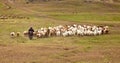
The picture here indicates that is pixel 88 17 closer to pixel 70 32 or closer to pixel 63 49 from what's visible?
pixel 70 32

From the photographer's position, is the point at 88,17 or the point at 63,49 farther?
the point at 88,17

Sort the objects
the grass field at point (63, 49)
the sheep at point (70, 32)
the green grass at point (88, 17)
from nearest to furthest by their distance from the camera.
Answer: the grass field at point (63, 49), the sheep at point (70, 32), the green grass at point (88, 17)

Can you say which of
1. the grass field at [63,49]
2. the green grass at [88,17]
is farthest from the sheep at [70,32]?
the green grass at [88,17]

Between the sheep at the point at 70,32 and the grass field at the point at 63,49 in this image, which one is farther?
the sheep at the point at 70,32

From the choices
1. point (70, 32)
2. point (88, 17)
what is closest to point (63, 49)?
point (70, 32)

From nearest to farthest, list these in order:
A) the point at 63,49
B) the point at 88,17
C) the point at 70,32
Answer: the point at 63,49, the point at 70,32, the point at 88,17

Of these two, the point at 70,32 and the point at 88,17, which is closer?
the point at 70,32

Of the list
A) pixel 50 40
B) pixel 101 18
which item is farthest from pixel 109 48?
pixel 101 18

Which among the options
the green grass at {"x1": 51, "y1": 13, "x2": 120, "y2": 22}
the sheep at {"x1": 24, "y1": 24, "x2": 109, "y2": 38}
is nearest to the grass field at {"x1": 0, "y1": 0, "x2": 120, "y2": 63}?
the sheep at {"x1": 24, "y1": 24, "x2": 109, "y2": 38}

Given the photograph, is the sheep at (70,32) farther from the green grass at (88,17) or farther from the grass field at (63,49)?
the green grass at (88,17)

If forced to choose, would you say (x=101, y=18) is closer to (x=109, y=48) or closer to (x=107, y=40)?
(x=107, y=40)

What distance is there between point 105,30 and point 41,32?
7.80 m

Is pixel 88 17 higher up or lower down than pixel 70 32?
lower down

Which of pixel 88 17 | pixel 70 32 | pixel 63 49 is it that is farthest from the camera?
pixel 88 17
